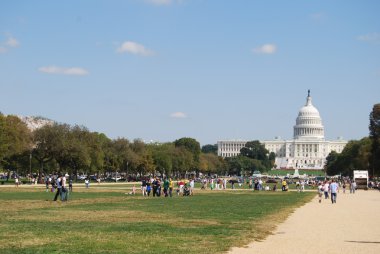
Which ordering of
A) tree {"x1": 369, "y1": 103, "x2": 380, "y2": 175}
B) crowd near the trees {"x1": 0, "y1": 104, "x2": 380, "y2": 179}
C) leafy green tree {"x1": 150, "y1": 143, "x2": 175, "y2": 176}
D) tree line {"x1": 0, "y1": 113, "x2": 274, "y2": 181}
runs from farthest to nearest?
leafy green tree {"x1": 150, "y1": 143, "x2": 175, "y2": 176}
tree {"x1": 369, "y1": 103, "x2": 380, "y2": 175}
crowd near the trees {"x1": 0, "y1": 104, "x2": 380, "y2": 179}
tree line {"x1": 0, "y1": 113, "x2": 274, "y2": 181}

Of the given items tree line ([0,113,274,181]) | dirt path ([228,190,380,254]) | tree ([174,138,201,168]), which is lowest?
dirt path ([228,190,380,254])

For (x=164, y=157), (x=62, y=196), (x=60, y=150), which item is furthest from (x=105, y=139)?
(x=62, y=196)

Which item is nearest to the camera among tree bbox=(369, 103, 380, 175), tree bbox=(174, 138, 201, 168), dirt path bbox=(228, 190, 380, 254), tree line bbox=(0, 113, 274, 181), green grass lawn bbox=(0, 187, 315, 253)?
green grass lawn bbox=(0, 187, 315, 253)

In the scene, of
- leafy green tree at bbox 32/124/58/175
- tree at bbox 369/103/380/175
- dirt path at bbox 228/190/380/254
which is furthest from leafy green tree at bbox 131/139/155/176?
dirt path at bbox 228/190/380/254

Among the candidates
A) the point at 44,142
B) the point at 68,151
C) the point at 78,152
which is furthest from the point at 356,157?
the point at 44,142

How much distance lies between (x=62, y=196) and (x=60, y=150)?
183 feet

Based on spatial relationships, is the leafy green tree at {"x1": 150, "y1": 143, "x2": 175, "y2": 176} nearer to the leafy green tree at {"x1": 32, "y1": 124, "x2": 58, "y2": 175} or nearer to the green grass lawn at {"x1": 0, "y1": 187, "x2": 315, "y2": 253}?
the leafy green tree at {"x1": 32, "y1": 124, "x2": 58, "y2": 175}

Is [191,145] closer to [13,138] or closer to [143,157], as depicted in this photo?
[143,157]

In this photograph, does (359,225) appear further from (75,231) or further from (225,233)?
(75,231)

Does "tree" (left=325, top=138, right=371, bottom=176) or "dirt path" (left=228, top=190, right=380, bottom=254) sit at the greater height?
"tree" (left=325, top=138, right=371, bottom=176)

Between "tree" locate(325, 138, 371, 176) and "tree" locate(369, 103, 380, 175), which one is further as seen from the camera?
"tree" locate(325, 138, 371, 176)

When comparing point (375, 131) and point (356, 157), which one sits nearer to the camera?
point (375, 131)

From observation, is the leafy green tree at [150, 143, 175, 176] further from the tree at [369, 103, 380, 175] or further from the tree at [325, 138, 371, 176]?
the tree at [369, 103, 380, 175]

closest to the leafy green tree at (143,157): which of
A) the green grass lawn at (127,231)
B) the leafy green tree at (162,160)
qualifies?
the leafy green tree at (162,160)
